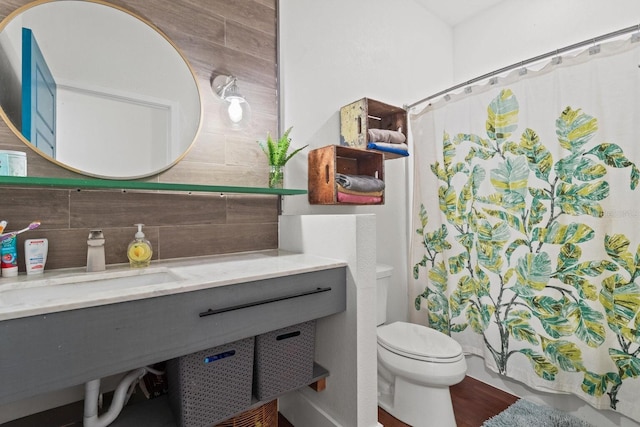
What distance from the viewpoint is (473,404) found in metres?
1.76

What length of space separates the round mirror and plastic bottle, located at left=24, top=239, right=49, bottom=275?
0.30 m

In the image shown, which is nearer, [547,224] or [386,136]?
[547,224]

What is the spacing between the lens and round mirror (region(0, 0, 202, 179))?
1127mm

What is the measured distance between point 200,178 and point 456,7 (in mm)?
2452

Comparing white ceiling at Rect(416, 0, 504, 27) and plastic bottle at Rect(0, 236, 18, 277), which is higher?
white ceiling at Rect(416, 0, 504, 27)

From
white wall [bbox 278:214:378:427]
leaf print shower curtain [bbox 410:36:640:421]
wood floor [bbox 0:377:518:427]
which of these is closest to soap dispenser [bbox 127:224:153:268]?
wood floor [bbox 0:377:518:427]

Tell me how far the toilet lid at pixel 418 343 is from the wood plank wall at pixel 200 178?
81cm

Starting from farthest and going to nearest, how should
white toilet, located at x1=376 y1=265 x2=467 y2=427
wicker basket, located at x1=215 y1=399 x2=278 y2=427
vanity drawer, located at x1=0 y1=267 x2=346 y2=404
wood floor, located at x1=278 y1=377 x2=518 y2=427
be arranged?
wood floor, located at x1=278 y1=377 x2=518 y2=427, white toilet, located at x1=376 y1=265 x2=467 y2=427, wicker basket, located at x1=215 y1=399 x2=278 y2=427, vanity drawer, located at x1=0 y1=267 x2=346 y2=404

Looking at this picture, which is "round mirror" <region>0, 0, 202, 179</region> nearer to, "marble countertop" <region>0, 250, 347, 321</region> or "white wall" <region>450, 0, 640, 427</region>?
"marble countertop" <region>0, 250, 347, 321</region>

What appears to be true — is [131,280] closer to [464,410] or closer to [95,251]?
[95,251]

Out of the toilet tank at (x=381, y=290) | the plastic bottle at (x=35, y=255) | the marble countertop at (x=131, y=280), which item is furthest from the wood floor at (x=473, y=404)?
the plastic bottle at (x=35, y=255)

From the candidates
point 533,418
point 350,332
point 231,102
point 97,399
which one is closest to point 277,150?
point 231,102

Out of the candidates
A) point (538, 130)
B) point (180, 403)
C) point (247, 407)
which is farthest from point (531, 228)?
point (180, 403)

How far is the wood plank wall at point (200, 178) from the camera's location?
1.16m
